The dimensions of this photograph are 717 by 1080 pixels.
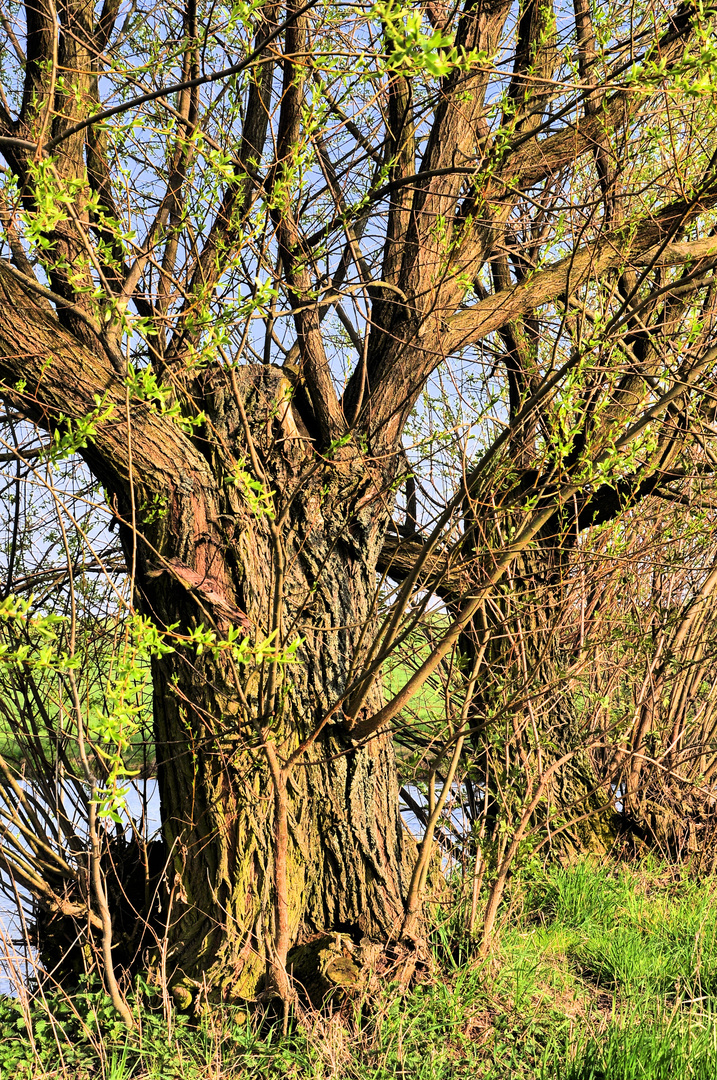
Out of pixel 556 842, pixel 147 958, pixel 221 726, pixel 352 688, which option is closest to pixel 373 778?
pixel 352 688

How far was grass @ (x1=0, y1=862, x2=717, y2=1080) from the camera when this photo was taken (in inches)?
108

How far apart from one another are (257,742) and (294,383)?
150 cm

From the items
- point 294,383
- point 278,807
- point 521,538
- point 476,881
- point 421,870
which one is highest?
point 294,383

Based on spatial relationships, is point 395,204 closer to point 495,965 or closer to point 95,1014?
point 495,965

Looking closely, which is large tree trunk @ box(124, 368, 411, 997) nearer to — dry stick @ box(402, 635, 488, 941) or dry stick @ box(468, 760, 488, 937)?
dry stick @ box(402, 635, 488, 941)

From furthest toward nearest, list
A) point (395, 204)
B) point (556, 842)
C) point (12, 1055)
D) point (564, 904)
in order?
point (556, 842) → point (564, 904) → point (395, 204) → point (12, 1055)

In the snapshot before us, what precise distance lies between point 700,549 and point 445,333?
1693 mm

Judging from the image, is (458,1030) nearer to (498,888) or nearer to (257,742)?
(498,888)

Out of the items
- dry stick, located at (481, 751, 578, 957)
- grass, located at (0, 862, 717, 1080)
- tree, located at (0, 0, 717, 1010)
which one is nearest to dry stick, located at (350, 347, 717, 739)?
tree, located at (0, 0, 717, 1010)

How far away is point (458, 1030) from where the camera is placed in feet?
9.81

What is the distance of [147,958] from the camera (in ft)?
10.7

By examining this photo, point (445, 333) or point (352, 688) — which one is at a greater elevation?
point (445, 333)

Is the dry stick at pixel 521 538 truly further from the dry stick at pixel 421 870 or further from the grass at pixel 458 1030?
the grass at pixel 458 1030

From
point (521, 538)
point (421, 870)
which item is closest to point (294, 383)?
point (521, 538)
